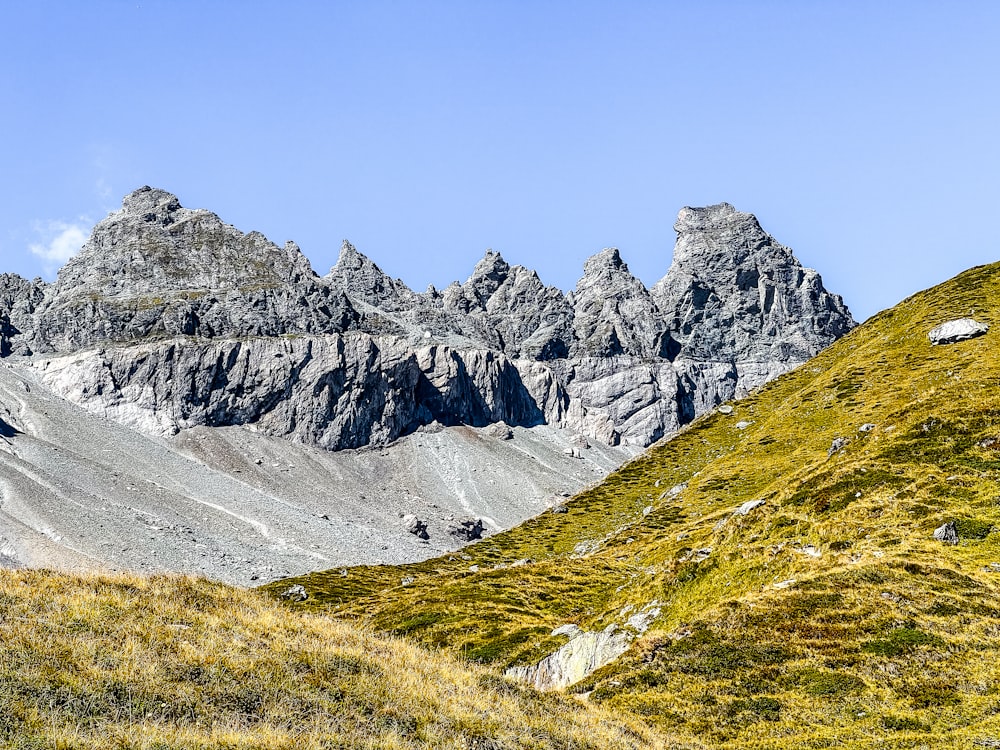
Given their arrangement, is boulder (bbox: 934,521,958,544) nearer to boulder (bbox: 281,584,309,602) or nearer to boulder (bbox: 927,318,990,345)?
boulder (bbox: 927,318,990,345)

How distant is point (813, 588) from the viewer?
29469 millimetres

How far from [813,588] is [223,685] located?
2471 centimetres

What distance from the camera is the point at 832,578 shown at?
29.7 meters

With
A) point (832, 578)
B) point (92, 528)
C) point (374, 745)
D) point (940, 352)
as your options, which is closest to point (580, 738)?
point (374, 745)

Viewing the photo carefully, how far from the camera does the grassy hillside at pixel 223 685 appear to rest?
12227 millimetres

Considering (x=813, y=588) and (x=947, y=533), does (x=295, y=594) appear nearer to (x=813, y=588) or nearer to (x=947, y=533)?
(x=813, y=588)

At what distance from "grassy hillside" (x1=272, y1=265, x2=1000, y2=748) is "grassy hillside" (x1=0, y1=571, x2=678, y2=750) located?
6.66 meters

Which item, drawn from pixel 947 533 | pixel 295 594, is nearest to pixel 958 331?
pixel 947 533

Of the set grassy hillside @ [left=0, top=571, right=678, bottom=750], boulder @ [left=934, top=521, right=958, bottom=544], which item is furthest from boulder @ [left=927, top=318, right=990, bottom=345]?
grassy hillside @ [left=0, top=571, right=678, bottom=750]

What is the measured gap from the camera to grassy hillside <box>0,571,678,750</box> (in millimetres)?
12227

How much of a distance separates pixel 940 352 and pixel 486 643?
2254 inches

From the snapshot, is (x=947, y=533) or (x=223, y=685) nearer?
(x=223, y=685)

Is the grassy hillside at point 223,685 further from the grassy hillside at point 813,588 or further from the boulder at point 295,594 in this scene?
the boulder at point 295,594

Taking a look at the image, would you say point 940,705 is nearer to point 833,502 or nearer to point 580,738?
point 580,738
